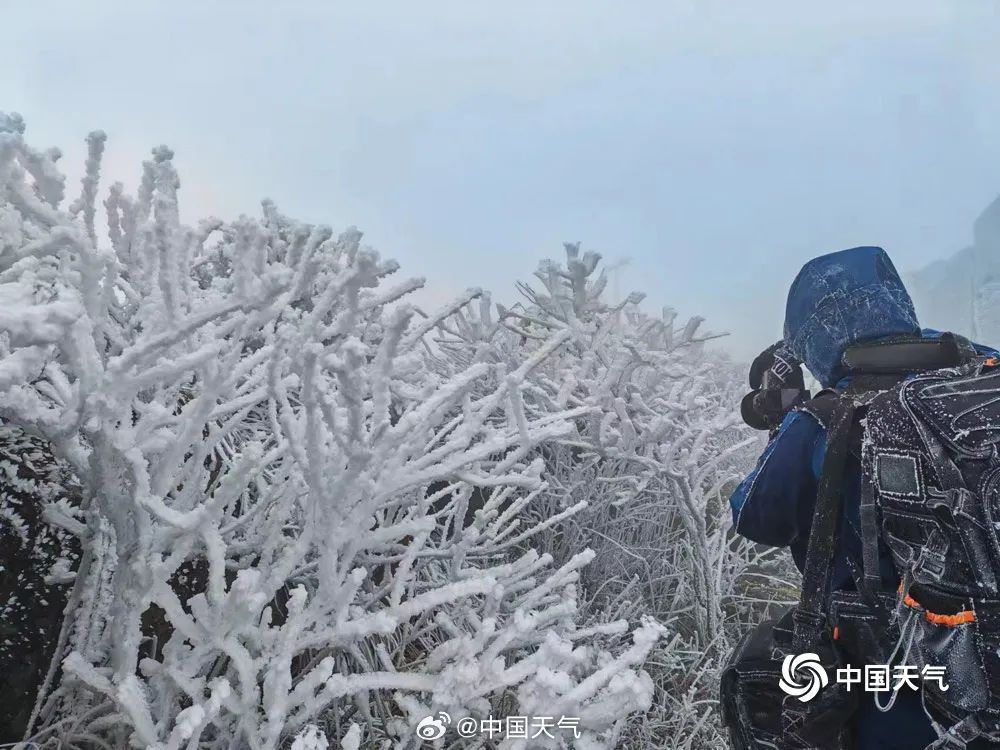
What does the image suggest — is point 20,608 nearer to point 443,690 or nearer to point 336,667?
point 336,667

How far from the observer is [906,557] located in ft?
4.51

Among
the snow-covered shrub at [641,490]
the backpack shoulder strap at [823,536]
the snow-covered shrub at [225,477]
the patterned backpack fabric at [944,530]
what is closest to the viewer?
the snow-covered shrub at [225,477]

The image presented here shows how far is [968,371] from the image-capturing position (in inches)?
57.9

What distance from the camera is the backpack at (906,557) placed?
4.21ft

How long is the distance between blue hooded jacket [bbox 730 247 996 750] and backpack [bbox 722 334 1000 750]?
59 millimetres

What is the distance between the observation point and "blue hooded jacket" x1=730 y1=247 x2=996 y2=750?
1684mm

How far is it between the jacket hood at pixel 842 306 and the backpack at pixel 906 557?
0.30 ft

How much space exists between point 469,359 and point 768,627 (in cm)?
274

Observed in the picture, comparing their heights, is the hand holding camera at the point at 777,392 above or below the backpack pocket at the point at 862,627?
above

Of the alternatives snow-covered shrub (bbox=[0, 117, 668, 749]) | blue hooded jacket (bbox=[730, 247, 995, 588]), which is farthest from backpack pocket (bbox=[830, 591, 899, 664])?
snow-covered shrub (bbox=[0, 117, 668, 749])

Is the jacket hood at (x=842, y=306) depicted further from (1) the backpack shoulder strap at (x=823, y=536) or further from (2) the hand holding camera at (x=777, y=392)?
(1) the backpack shoulder strap at (x=823, y=536)

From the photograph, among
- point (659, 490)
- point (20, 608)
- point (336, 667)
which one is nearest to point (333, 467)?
point (336, 667)

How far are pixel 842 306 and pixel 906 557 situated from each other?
0.71 meters

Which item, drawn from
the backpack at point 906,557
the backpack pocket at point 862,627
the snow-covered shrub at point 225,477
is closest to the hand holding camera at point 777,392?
the backpack at point 906,557
